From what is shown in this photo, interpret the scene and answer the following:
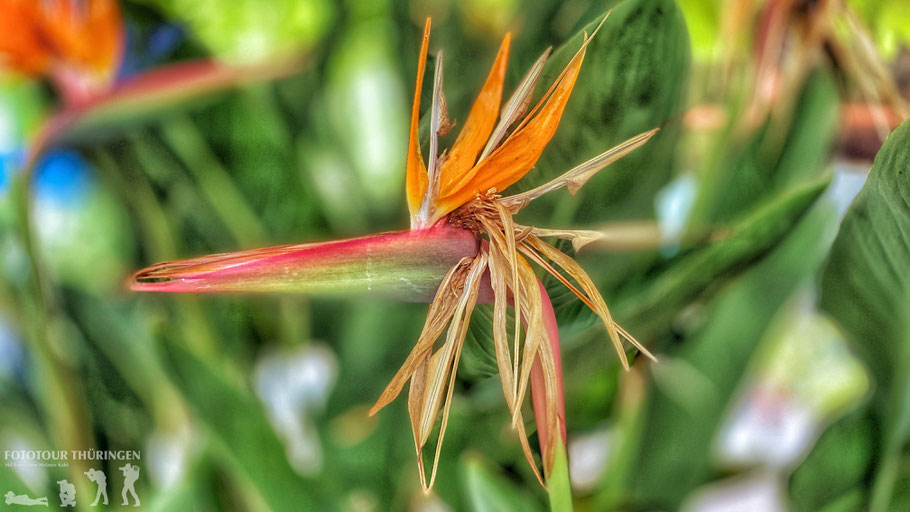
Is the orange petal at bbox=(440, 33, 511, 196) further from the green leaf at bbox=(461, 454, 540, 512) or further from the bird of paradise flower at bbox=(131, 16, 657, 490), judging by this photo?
the green leaf at bbox=(461, 454, 540, 512)

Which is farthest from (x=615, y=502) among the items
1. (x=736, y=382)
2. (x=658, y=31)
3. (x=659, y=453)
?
(x=658, y=31)

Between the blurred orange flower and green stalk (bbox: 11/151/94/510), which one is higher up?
the blurred orange flower

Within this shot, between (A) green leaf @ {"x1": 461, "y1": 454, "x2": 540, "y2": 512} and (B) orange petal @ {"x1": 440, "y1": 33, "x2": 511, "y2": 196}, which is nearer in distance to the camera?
(B) orange petal @ {"x1": 440, "y1": 33, "x2": 511, "y2": 196}

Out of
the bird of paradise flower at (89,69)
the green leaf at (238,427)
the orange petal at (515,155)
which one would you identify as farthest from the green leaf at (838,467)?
the bird of paradise flower at (89,69)

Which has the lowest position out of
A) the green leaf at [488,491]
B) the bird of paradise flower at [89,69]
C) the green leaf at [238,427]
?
the green leaf at [488,491]

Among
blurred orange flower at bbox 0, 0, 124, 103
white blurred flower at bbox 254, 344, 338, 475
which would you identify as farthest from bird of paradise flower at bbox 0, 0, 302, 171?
white blurred flower at bbox 254, 344, 338, 475

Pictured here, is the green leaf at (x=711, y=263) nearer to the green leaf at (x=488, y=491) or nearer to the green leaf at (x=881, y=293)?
the green leaf at (x=881, y=293)
